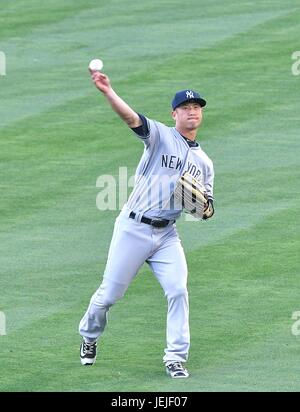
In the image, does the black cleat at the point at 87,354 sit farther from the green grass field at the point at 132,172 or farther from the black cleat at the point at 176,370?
the black cleat at the point at 176,370

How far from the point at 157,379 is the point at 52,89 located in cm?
1016

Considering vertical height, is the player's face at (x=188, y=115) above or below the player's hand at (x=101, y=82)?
above

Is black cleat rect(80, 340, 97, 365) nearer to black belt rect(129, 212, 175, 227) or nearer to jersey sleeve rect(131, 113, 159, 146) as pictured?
black belt rect(129, 212, 175, 227)

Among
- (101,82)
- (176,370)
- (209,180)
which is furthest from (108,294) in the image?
(101,82)

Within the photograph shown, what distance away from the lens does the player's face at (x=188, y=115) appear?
34.7 feet

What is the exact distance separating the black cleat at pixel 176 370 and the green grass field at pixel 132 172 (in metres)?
0.08

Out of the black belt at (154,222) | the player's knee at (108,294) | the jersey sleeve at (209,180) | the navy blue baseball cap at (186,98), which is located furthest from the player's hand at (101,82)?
the player's knee at (108,294)

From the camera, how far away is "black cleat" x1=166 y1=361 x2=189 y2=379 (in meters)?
10.4

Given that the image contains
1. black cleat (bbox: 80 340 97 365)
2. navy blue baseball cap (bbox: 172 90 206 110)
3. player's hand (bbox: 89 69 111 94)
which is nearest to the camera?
player's hand (bbox: 89 69 111 94)

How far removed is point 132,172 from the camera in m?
16.7

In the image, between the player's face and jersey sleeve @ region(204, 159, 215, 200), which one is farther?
jersey sleeve @ region(204, 159, 215, 200)

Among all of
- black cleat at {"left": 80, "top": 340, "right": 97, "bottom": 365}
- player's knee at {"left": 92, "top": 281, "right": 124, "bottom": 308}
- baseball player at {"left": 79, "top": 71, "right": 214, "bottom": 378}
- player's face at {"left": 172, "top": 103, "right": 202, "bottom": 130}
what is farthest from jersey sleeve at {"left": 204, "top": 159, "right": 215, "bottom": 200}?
black cleat at {"left": 80, "top": 340, "right": 97, "bottom": 365}

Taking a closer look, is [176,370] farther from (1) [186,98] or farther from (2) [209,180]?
(1) [186,98]
